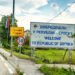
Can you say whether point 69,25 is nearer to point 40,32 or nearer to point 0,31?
point 40,32

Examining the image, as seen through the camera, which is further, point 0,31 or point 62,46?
point 0,31

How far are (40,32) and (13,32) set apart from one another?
9040 millimetres

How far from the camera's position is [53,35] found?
64.9ft

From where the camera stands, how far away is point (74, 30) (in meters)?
19.5

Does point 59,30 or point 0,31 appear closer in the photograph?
point 59,30

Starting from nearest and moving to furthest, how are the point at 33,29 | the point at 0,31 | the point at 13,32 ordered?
the point at 33,29, the point at 13,32, the point at 0,31

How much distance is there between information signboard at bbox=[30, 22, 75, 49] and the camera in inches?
771

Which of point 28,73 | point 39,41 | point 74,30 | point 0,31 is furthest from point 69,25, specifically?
point 0,31

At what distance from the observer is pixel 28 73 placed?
1998cm

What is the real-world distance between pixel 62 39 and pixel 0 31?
10382cm

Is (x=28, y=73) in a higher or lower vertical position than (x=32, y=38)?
lower

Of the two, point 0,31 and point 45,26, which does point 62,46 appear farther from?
point 0,31

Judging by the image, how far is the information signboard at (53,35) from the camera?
771 inches

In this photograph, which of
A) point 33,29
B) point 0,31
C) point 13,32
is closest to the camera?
point 33,29
